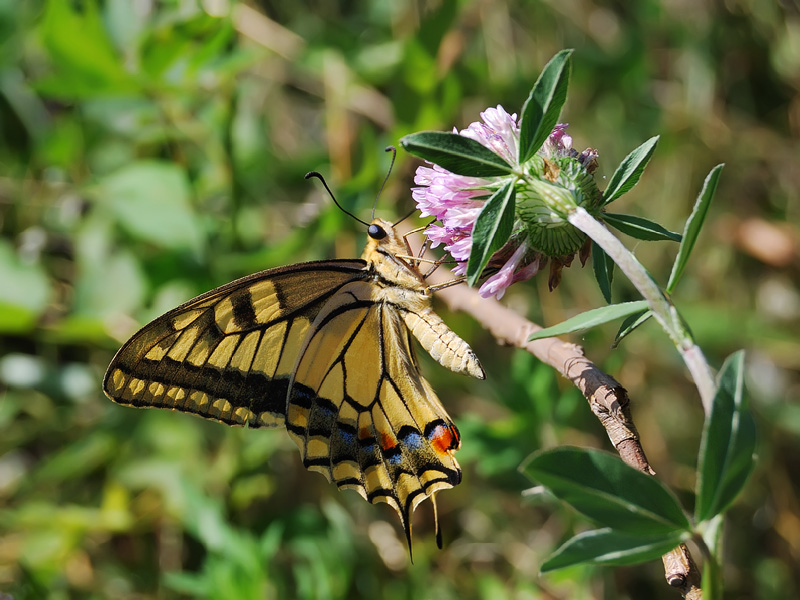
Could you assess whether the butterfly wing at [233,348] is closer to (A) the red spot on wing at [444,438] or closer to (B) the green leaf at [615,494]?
(A) the red spot on wing at [444,438]

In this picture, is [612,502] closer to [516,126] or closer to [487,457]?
[516,126]

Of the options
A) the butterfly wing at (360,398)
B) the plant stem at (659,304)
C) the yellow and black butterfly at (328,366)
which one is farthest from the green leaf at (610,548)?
the butterfly wing at (360,398)

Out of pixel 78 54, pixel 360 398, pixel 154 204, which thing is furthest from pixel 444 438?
pixel 78 54

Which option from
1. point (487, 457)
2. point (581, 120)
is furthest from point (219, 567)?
point (581, 120)

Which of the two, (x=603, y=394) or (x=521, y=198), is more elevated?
(x=521, y=198)

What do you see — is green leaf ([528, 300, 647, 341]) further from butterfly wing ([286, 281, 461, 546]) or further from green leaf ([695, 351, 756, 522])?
butterfly wing ([286, 281, 461, 546])

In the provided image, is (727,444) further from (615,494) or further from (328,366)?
(328,366)

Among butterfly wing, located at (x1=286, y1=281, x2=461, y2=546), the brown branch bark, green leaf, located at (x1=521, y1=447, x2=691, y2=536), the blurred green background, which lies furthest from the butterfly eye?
green leaf, located at (x1=521, y1=447, x2=691, y2=536)

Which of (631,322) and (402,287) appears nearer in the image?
(631,322)
